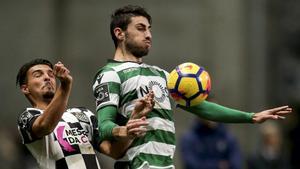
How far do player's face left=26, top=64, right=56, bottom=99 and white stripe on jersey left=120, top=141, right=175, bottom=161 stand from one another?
1.03 m

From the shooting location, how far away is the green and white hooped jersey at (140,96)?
888 centimetres

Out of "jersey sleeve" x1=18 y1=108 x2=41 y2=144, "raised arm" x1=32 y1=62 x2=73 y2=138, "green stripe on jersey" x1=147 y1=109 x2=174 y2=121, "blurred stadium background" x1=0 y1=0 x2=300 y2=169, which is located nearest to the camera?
"raised arm" x1=32 y1=62 x2=73 y2=138

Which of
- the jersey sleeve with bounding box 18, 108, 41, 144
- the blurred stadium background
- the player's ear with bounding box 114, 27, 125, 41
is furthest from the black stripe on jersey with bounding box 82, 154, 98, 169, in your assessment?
the blurred stadium background

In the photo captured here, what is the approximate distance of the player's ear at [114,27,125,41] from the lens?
932cm

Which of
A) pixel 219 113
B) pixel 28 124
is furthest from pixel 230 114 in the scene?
pixel 28 124

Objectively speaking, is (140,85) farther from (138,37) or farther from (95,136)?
(95,136)

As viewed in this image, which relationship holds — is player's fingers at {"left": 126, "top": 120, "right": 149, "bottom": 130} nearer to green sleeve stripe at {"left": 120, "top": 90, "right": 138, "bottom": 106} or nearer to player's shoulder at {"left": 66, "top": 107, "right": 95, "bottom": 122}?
green sleeve stripe at {"left": 120, "top": 90, "right": 138, "bottom": 106}

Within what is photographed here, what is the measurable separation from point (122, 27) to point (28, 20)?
9820mm

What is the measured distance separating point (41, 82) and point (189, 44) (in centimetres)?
935

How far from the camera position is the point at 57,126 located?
9422mm

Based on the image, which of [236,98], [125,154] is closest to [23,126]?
[125,154]

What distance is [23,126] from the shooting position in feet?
30.3

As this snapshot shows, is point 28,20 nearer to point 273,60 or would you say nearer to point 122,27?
point 273,60

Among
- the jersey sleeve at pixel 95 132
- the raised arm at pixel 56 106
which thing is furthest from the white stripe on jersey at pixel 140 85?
the jersey sleeve at pixel 95 132
